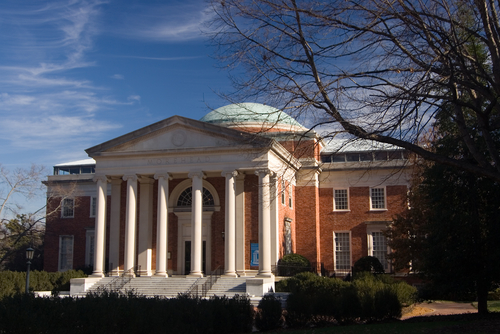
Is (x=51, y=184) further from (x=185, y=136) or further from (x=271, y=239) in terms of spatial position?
(x=271, y=239)

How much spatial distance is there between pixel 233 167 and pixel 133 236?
7.63m

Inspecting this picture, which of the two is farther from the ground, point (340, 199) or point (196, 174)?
point (196, 174)

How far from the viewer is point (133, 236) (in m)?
33.0

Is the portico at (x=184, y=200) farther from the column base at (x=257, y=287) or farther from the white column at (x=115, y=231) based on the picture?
the column base at (x=257, y=287)

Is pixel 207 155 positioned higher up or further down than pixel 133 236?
higher up

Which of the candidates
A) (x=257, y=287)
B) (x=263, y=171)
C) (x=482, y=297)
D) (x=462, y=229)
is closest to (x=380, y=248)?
(x=263, y=171)

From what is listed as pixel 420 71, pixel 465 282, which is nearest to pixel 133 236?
→ pixel 465 282

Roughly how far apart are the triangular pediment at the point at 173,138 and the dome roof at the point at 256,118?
1.01m

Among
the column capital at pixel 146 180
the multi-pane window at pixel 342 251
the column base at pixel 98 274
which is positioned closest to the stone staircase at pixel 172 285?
the column base at pixel 98 274

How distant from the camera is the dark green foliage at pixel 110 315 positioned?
12.3 metres

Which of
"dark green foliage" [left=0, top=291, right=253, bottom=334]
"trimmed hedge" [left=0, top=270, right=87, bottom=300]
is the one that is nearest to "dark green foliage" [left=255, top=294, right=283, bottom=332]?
"dark green foliage" [left=0, top=291, right=253, bottom=334]

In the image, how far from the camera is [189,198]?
35.9 m

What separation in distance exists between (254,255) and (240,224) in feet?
6.83

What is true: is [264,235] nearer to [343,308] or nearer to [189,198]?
[189,198]
